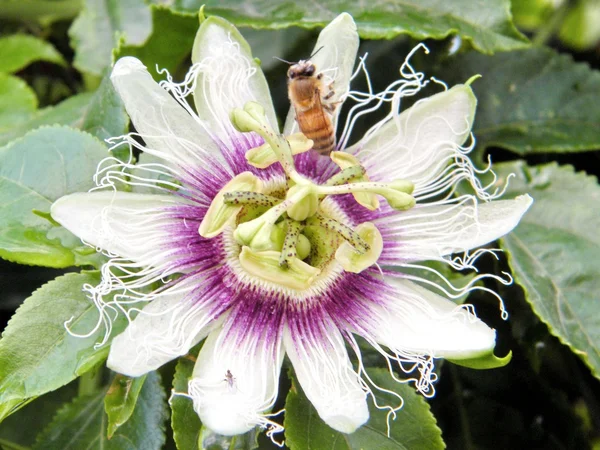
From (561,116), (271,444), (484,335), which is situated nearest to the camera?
(484,335)

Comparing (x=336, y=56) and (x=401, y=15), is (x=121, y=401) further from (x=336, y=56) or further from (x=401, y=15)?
(x=401, y=15)

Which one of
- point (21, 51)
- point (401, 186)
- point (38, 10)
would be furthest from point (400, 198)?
point (38, 10)

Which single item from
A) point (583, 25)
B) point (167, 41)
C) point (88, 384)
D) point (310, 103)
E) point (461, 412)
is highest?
point (310, 103)

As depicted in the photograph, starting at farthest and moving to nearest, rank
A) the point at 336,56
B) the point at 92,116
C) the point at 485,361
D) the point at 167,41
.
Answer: the point at 167,41 → the point at 92,116 → the point at 336,56 → the point at 485,361

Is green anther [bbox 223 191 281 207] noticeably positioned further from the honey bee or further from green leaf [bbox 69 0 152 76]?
green leaf [bbox 69 0 152 76]

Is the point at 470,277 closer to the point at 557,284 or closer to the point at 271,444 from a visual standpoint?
the point at 557,284

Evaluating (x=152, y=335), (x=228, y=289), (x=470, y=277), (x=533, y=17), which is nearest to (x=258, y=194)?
(x=228, y=289)
